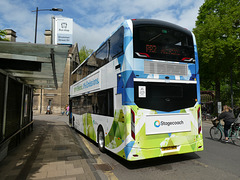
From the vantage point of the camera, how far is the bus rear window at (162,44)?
17.1 ft

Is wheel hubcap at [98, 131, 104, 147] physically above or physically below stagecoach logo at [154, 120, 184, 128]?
below

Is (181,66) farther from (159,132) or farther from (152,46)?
(159,132)

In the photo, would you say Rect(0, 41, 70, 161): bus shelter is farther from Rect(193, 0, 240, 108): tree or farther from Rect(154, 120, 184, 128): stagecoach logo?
Rect(193, 0, 240, 108): tree

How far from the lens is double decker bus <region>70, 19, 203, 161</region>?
4.97m

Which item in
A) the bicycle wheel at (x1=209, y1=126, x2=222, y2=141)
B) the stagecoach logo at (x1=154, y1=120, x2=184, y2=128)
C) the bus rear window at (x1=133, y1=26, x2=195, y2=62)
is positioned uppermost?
the bus rear window at (x1=133, y1=26, x2=195, y2=62)

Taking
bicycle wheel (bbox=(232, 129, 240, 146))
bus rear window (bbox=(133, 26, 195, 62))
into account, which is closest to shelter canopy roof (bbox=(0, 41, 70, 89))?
bus rear window (bbox=(133, 26, 195, 62))

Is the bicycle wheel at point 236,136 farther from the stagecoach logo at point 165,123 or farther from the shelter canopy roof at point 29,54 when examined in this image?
the shelter canopy roof at point 29,54

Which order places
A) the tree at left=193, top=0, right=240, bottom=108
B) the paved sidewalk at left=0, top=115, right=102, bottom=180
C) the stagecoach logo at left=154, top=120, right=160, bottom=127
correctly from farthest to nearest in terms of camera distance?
the tree at left=193, top=0, right=240, bottom=108
the stagecoach logo at left=154, top=120, right=160, bottom=127
the paved sidewalk at left=0, top=115, right=102, bottom=180

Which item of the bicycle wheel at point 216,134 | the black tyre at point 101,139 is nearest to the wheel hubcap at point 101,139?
the black tyre at point 101,139

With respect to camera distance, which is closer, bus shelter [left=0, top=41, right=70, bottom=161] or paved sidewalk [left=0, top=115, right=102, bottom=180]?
paved sidewalk [left=0, top=115, right=102, bottom=180]

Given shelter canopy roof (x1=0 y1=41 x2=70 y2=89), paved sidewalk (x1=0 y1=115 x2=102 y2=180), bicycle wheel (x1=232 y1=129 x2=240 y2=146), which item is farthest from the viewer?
bicycle wheel (x1=232 y1=129 x2=240 y2=146)

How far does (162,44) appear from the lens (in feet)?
18.0

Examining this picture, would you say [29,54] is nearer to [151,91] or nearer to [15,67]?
[15,67]

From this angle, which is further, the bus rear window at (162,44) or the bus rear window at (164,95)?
the bus rear window at (162,44)
